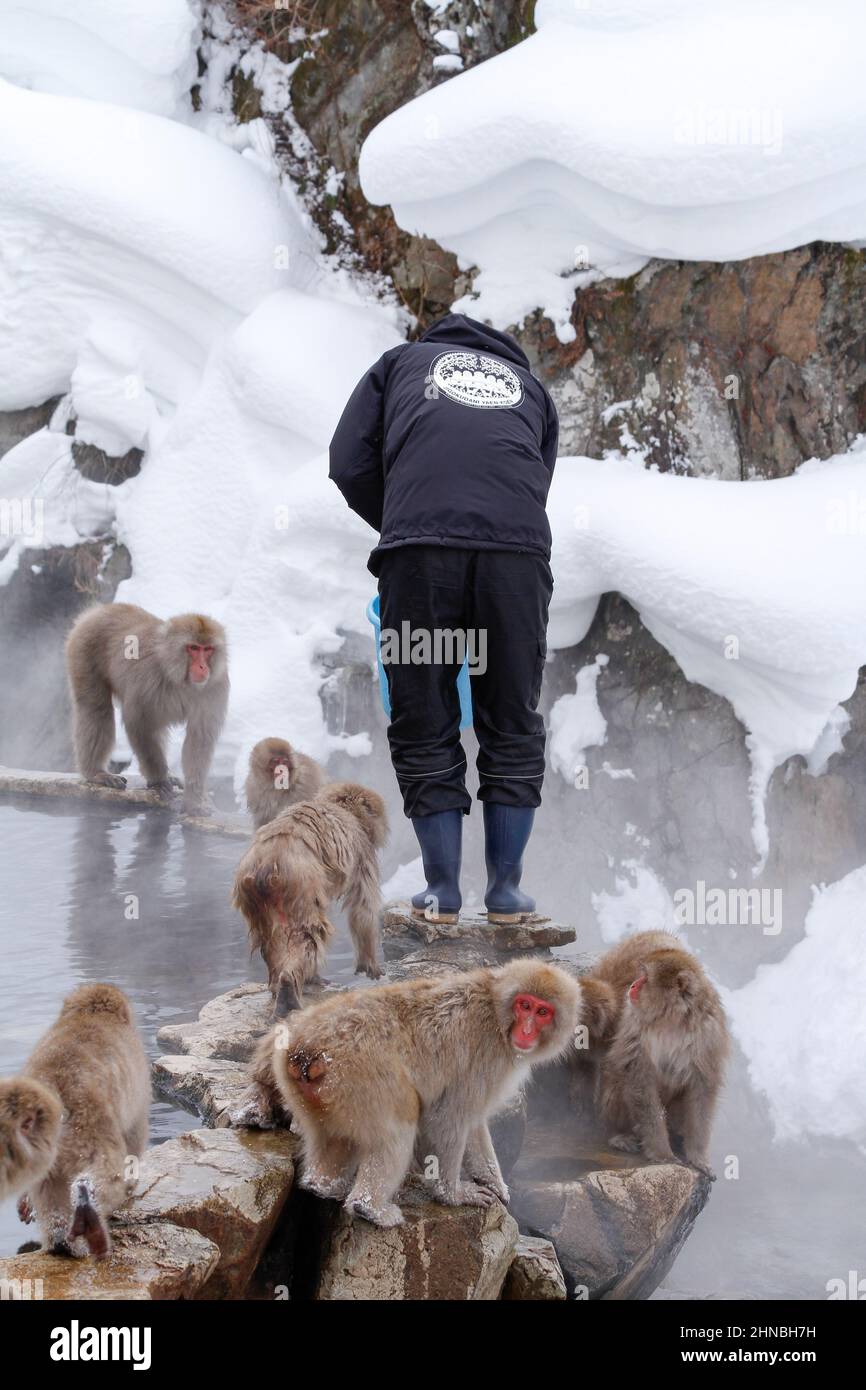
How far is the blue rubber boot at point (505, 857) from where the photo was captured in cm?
319

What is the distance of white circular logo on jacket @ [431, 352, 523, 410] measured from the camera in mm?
3100

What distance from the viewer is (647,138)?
574cm

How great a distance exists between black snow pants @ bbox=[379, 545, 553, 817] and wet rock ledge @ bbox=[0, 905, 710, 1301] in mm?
456

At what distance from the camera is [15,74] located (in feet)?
27.5

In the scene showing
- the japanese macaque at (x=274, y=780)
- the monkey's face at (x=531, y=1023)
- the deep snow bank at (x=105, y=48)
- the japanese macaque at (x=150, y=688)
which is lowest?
the monkey's face at (x=531, y=1023)

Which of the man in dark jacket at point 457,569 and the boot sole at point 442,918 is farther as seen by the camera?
the boot sole at point 442,918

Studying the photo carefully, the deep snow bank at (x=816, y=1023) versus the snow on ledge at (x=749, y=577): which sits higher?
the snow on ledge at (x=749, y=577)

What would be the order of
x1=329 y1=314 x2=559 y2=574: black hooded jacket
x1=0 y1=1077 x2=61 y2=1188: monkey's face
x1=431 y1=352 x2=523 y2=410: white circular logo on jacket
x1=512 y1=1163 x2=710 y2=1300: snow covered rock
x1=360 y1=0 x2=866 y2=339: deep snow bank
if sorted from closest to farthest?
1. x1=0 y1=1077 x2=61 y2=1188: monkey's face
2. x1=512 y1=1163 x2=710 y2=1300: snow covered rock
3. x1=329 y1=314 x2=559 y2=574: black hooded jacket
4. x1=431 y1=352 x2=523 y2=410: white circular logo on jacket
5. x1=360 y1=0 x2=866 y2=339: deep snow bank

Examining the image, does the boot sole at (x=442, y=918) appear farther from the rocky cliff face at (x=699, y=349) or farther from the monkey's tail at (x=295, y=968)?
the rocky cliff face at (x=699, y=349)

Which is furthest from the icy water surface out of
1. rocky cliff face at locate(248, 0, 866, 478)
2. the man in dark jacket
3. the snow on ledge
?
rocky cliff face at locate(248, 0, 866, 478)

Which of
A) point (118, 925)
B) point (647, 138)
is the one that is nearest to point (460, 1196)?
point (118, 925)

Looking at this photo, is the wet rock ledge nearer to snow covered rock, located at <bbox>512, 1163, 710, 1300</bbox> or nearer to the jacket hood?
snow covered rock, located at <bbox>512, 1163, 710, 1300</bbox>

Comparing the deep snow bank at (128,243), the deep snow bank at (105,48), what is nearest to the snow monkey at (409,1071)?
the deep snow bank at (128,243)

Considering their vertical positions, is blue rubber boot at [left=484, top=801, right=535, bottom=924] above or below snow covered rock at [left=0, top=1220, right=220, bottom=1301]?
above
